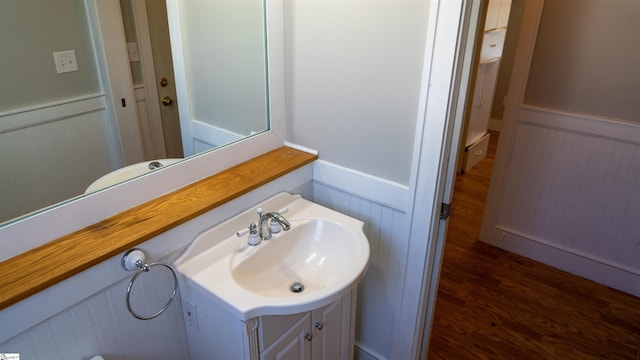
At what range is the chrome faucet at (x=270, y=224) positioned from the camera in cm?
144

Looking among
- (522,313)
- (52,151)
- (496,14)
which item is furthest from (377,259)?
(496,14)

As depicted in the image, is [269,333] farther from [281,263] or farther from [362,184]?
[362,184]

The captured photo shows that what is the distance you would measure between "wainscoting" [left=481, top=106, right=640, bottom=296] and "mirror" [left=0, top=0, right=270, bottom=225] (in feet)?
5.87

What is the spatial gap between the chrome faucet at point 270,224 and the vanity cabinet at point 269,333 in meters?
0.29

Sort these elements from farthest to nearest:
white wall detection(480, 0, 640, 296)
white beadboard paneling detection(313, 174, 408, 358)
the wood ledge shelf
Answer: white wall detection(480, 0, 640, 296)
white beadboard paneling detection(313, 174, 408, 358)
the wood ledge shelf

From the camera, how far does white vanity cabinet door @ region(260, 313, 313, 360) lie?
1314mm

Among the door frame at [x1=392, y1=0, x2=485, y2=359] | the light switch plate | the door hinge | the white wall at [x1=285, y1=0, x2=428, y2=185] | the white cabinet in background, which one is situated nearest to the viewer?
the light switch plate

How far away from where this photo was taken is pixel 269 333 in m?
1.27

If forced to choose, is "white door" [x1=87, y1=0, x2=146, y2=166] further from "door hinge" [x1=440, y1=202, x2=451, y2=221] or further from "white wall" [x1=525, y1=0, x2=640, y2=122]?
"white wall" [x1=525, y1=0, x2=640, y2=122]

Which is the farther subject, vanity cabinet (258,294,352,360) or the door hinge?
the door hinge

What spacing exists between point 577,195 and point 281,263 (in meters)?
1.86

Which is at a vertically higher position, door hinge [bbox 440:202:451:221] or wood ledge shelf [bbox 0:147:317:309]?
wood ledge shelf [bbox 0:147:317:309]

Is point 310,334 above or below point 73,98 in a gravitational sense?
below

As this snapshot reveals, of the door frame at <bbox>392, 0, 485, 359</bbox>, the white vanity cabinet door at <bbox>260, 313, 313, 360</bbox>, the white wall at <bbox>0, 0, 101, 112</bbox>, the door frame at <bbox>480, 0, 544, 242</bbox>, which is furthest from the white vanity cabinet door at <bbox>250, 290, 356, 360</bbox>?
the door frame at <bbox>480, 0, 544, 242</bbox>
